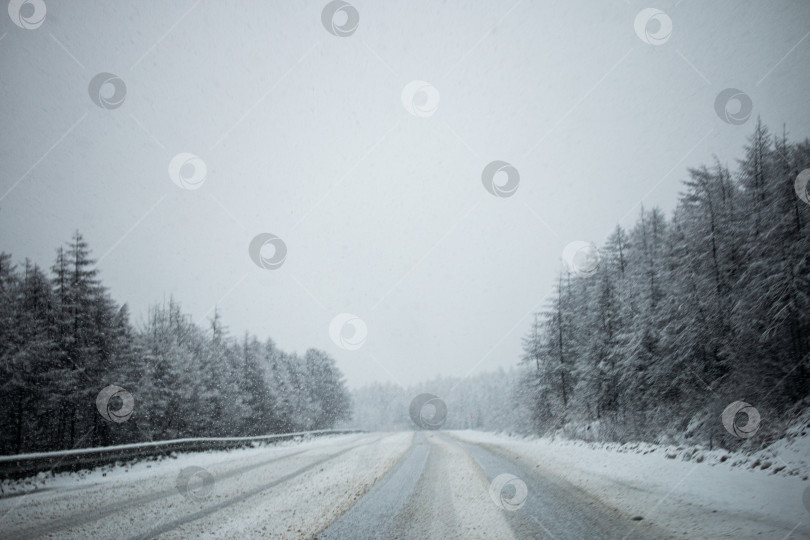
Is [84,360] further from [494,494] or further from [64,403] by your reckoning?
[494,494]

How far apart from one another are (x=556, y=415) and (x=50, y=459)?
105 feet

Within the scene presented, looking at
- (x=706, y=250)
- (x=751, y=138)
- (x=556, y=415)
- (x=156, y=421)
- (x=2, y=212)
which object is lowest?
(x=556, y=415)

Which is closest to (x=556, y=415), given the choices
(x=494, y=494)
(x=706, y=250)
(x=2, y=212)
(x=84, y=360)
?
(x=706, y=250)

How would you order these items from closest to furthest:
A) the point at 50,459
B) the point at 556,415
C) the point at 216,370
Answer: the point at 50,459 → the point at 556,415 → the point at 216,370

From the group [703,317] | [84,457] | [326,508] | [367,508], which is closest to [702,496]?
[367,508]

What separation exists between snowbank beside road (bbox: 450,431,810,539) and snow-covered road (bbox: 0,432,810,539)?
0.05 metres

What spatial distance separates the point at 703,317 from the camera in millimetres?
19000

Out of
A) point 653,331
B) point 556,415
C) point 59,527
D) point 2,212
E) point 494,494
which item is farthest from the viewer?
point 556,415

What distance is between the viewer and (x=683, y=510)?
6.66 m

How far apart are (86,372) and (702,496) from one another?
1231 inches

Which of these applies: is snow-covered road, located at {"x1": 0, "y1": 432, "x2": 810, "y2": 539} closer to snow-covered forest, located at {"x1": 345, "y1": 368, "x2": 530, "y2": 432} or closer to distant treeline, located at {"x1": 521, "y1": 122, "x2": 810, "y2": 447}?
distant treeline, located at {"x1": 521, "y1": 122, "x2": 810, "y2": 447}

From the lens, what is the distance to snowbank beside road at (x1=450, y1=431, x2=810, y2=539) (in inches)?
222

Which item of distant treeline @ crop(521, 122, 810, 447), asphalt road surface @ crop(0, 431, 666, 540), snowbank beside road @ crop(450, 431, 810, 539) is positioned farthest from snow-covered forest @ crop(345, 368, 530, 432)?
asphalt road surface @ crop(0, 431, 666, 540)

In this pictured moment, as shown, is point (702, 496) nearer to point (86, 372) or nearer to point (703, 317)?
point (703, 317)
